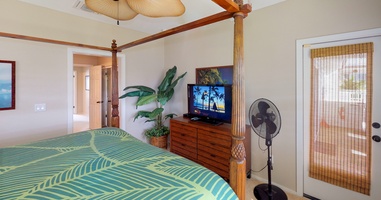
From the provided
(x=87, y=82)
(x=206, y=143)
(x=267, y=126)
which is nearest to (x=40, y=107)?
(x=206, y=143)

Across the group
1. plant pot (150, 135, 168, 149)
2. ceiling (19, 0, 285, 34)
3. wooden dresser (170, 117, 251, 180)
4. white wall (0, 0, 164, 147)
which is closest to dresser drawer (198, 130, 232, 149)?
wooden dresser (170, 117, 251, 180)

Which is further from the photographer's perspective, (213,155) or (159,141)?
(159,141)

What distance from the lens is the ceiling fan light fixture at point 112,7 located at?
1677 millimetres

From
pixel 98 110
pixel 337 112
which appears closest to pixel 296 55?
pixel 337 112

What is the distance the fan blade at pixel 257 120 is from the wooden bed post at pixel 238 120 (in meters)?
1.20

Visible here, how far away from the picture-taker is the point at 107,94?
5203mm

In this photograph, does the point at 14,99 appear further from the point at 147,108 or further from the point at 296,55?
the point at 296,55

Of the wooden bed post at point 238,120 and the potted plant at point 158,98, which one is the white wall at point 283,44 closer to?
the wooden bed post at point 238,120

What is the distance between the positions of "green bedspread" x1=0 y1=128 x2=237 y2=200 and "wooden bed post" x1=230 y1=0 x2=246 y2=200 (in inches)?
4.1

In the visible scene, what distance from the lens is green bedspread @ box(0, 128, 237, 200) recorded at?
81 cm

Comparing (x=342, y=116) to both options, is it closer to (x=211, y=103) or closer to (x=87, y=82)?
(x=211, y=103)

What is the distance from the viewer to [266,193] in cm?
218

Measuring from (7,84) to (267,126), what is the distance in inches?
130

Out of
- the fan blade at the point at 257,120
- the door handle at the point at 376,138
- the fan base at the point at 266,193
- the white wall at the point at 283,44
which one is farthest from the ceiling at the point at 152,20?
the fan base at the point at 266,193
